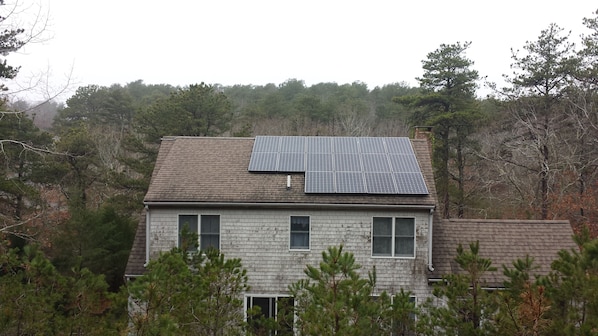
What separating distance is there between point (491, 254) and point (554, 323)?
6.40 m

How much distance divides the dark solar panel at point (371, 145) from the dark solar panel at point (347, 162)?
59cm

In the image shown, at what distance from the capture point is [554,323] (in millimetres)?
6773

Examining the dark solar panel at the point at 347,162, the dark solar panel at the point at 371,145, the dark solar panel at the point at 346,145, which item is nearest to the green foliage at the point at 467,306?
the dark solar panel at the point at 347,162

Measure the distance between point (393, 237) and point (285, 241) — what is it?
303cm

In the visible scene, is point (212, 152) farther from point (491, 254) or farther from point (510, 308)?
point (510, 308)

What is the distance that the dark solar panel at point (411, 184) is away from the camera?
40.9ft

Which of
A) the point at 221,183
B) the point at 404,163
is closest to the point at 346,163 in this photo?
the point at 404,163

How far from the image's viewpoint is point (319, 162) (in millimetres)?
13891

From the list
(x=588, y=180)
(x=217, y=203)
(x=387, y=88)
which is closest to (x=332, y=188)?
(x=217, y=203)

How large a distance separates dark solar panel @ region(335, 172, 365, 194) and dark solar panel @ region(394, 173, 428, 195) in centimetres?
105

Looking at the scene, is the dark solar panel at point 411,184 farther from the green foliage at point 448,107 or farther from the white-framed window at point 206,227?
the green foliage at point 448,107

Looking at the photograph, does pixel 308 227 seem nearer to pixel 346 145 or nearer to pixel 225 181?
pixel 225 181

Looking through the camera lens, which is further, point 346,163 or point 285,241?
point 346,163

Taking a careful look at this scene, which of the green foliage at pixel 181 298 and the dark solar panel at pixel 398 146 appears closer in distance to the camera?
the green foliage at pixel 181 298
